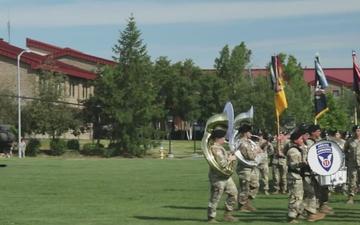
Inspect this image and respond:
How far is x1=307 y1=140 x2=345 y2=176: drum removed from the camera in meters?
14.6

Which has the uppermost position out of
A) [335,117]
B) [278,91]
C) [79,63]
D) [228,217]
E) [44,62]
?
[79,63]

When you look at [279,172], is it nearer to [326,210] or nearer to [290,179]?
[326,210]

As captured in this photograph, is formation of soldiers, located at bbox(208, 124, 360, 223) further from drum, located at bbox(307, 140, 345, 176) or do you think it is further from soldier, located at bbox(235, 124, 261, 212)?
drum, located at bbox(307, 140, 345, 176)

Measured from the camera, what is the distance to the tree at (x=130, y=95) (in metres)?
66.4

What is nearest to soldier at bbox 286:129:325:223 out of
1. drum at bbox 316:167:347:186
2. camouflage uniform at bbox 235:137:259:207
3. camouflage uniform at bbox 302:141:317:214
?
camouflage uniform at bbox 302:141:317:214

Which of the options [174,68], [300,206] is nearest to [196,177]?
[300,206]

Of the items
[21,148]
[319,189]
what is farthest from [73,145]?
[319,189]

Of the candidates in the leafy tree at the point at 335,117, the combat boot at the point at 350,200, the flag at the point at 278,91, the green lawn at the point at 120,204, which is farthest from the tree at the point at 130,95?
the combat boot at the point at 350,200

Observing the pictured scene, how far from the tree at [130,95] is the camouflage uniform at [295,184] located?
51.8 metres

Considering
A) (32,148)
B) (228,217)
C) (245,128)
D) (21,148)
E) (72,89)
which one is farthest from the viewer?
(72,89)

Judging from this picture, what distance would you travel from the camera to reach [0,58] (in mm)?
80188

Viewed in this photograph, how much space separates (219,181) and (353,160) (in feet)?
16.9

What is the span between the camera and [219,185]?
14.6 metres

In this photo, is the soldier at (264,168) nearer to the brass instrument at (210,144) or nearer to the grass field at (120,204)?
the grass field at (120,204)
